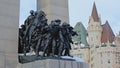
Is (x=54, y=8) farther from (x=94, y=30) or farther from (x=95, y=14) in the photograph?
(x=95, y=14)

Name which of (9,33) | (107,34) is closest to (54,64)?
(9,33)

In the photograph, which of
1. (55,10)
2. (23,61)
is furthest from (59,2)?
(23,61)

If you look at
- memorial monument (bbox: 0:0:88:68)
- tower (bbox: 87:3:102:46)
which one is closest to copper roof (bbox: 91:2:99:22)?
tower (bbox: 87:3:102:46)

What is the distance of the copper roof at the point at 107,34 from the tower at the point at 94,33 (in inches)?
51.2

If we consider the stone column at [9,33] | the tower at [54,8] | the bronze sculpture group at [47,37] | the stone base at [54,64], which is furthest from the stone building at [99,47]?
the stone base at [54,64]

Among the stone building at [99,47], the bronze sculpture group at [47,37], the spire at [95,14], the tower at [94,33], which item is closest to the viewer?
the bronze sculpture group at [47,37]

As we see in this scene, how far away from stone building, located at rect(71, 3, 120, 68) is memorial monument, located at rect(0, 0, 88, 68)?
70.7 meters

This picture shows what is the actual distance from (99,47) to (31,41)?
243 ft

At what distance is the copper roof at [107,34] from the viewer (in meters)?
90.4

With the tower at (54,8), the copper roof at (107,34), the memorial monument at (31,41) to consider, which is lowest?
the memorial monument at (31,41)

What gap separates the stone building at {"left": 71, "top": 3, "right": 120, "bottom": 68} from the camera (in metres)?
81.2

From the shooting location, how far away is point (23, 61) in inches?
373

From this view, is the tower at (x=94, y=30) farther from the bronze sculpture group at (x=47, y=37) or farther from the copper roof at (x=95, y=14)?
the bronze sculpture group at (x=47, y=37)

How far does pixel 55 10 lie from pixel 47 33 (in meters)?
2.76
